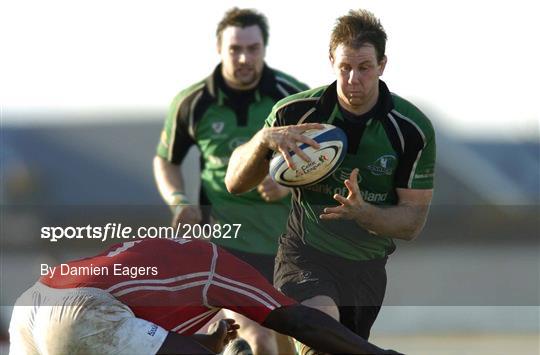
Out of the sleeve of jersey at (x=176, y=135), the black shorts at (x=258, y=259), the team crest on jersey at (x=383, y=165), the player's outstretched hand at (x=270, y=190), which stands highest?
the team crest on jersey at (x=383, y=165)

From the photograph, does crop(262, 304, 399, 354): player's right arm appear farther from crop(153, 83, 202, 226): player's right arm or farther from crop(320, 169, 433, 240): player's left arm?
crop(153, 83, 202, 226): player's right arm

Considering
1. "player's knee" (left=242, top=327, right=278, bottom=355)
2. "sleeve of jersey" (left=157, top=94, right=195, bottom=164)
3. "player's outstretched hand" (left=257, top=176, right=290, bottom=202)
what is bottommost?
"player's knee" (left=242, top=327, right=278, bottom=355)

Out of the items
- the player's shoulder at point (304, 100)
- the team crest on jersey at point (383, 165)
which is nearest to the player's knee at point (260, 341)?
the team crest on jersey at point (383, 165)

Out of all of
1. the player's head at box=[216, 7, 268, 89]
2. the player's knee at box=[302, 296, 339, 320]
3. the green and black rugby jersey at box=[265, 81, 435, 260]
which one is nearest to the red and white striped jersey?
the player's knee at box=[302, 296, 339, 320]

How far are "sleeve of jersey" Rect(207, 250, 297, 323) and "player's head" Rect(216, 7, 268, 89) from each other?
313 centimetres

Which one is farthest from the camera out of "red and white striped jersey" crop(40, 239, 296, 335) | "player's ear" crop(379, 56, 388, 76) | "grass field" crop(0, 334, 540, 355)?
"grass field" crop(0, 334, 540, 355)

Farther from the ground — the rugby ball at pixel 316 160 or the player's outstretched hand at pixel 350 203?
the rugby ball at pixel 316 160

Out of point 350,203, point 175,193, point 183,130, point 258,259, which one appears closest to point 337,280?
point 350,203

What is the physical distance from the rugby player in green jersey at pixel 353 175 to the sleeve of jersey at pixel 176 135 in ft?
7.46

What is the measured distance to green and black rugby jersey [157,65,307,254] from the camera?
863 centimetres

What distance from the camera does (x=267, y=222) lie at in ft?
28.2

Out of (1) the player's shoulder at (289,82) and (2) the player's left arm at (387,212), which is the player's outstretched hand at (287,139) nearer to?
(2) the player's left arm at (387,212)

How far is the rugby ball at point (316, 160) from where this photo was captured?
246 inches

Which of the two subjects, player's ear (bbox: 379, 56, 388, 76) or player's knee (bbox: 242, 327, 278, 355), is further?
player's knee (bbox: 242, 327, 278, 355)
